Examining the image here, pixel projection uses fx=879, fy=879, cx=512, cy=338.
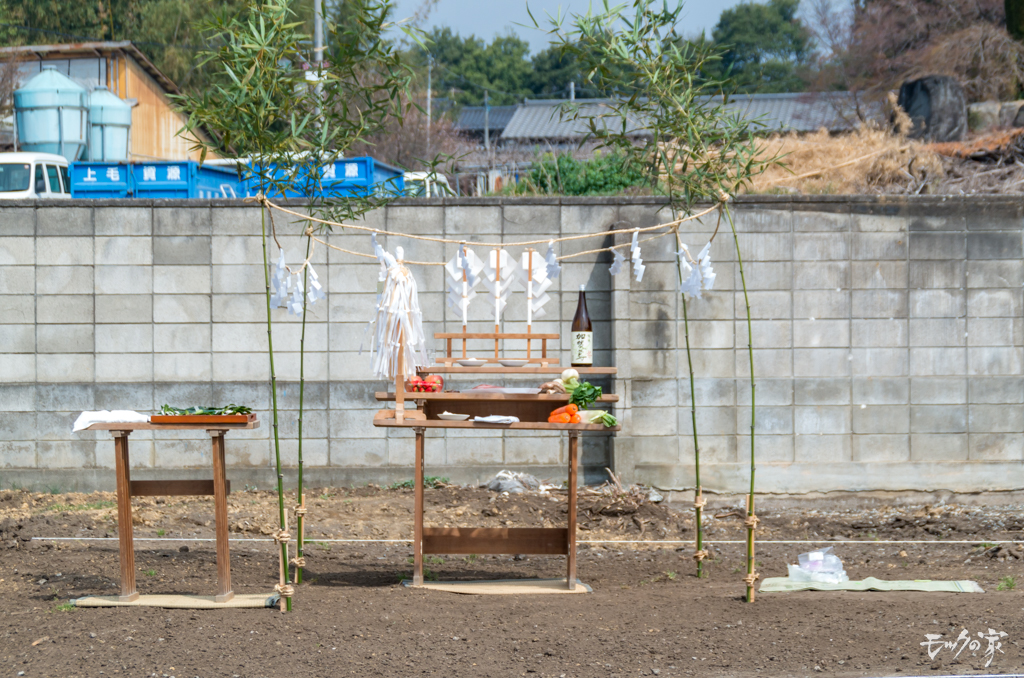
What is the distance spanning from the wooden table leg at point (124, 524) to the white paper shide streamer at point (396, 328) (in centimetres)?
138

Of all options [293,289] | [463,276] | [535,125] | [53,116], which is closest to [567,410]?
[463,276]

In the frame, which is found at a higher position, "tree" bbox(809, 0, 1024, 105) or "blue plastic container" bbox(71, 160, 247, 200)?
"tree" bbox(809, 0, 1024, 105)

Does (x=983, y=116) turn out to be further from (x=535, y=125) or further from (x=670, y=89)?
(x=535, y=125)

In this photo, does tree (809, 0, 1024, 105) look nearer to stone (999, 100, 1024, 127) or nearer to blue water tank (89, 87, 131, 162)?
stone (999, 100, 1024, 127)

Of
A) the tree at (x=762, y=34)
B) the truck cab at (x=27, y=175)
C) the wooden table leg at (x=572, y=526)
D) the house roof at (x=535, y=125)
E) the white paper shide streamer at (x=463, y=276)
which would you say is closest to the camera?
the wooden table leg at (x=572, y=526)

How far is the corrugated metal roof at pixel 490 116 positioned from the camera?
35.7m

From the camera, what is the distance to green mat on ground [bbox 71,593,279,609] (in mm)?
4496

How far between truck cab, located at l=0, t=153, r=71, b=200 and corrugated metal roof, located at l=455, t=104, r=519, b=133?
23.7 m

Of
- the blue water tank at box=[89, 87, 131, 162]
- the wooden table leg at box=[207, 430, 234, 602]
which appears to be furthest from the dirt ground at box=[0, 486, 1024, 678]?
the blue water tank at box=[89, 87, 131, 162]

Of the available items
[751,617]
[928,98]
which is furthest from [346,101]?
[928,98]

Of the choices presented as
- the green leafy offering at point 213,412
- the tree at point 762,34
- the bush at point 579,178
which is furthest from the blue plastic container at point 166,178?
the tree at point 762,34

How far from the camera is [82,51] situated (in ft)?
69.4

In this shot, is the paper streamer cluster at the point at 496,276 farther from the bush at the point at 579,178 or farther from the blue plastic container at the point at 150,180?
the blue plastic container at the point at 150,180

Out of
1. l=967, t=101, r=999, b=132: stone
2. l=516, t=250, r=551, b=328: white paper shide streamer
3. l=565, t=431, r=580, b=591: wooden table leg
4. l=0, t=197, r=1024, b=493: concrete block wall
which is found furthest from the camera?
l=967, t=101, r=999, b=132: stone
